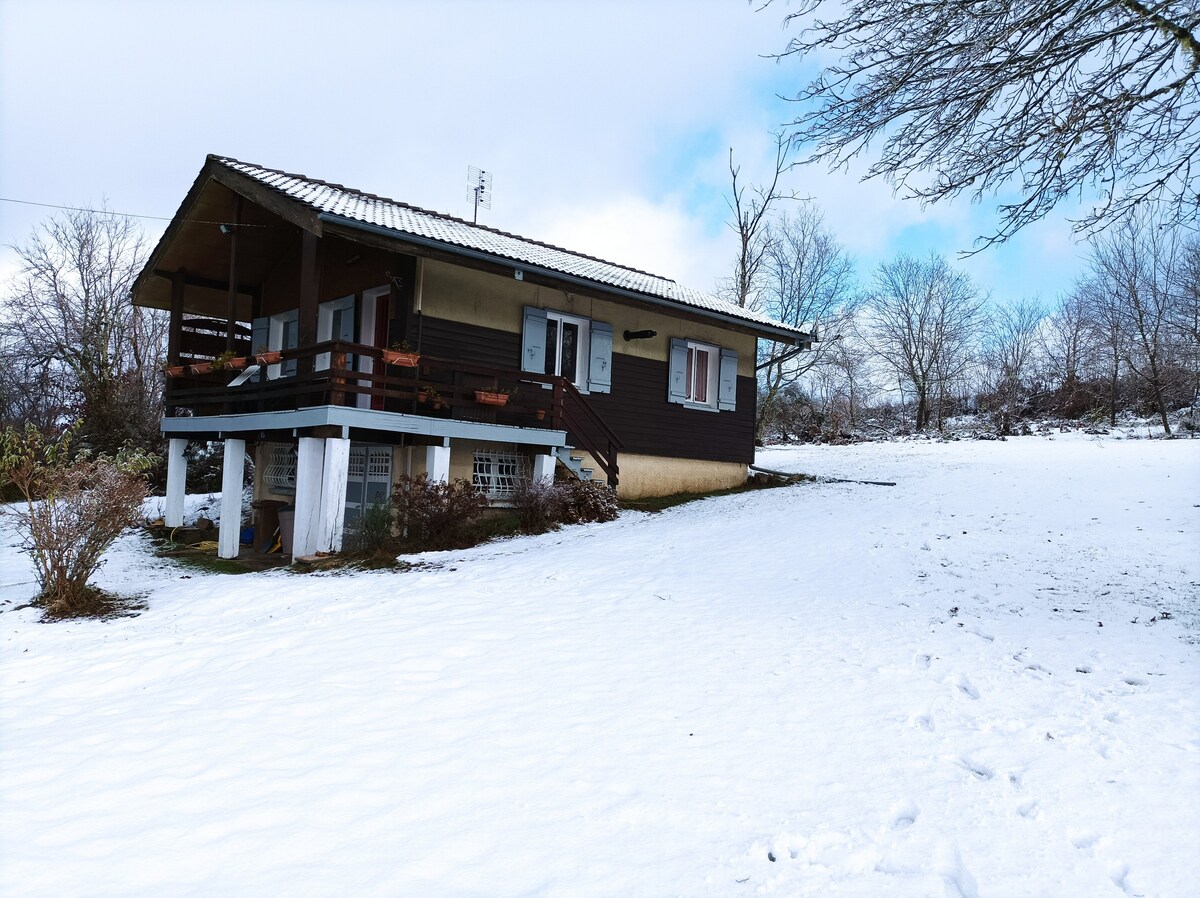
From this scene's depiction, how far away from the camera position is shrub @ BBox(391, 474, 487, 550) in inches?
424

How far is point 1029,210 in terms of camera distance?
654cm

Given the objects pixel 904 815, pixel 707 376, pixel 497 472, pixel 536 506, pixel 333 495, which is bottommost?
pixel 904 815

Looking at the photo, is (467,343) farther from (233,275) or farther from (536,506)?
(233,275)

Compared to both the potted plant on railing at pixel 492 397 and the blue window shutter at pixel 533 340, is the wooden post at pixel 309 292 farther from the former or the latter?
the blue window shutter at pixel 533 340

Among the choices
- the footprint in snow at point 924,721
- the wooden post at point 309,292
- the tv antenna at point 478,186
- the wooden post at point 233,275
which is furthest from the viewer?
the tv antenna at point 478,186

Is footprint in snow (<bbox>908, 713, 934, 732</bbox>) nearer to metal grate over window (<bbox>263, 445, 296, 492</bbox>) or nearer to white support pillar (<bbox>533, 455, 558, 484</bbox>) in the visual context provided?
white support pillar (<bbox>533, 455, 558, 484</bbox>)

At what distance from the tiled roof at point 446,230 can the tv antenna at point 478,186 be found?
3757mm

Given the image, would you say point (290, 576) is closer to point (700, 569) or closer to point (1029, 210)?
point (700, 569)

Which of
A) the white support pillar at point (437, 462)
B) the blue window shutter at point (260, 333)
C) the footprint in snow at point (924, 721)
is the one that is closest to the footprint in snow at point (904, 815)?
the footprint in snow at point (924, 721)

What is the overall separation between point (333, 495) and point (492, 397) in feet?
9.47

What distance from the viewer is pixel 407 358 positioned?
11.0 meters

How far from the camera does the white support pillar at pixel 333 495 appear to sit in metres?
10.3

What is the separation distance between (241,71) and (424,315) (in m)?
5.46

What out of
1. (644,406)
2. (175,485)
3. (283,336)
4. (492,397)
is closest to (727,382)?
(644,406)
